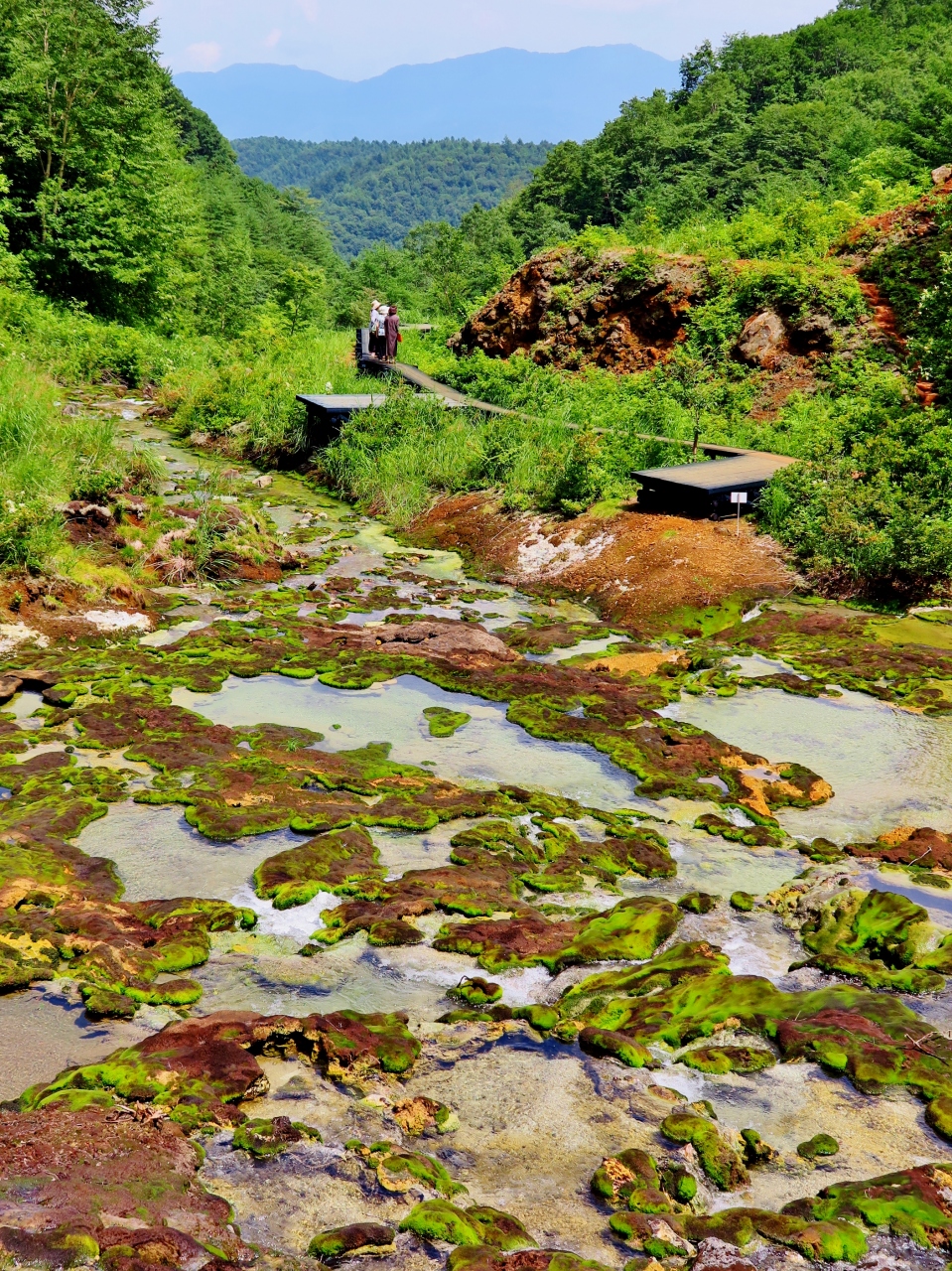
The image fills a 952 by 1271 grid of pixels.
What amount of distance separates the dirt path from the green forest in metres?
0.43

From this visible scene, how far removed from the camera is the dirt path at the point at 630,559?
1183 centimetres

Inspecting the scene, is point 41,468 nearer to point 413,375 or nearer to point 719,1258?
point 413,375

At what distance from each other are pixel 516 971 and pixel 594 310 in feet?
57.3

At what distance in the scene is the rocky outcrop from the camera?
64.7 feet

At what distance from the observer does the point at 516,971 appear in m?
5.37

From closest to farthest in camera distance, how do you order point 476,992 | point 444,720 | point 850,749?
point 476,992 < point 850,749 < point 444,720

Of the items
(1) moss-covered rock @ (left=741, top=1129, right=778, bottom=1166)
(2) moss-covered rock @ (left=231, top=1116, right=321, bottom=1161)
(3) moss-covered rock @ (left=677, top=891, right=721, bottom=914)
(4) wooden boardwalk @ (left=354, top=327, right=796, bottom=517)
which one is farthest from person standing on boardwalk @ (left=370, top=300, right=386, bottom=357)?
(1) moss-covered rock @ (left=741, top=1129, right=778, bottom=1166)

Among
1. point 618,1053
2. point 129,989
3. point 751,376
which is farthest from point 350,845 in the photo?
point 751,376

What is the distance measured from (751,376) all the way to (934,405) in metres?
4.30

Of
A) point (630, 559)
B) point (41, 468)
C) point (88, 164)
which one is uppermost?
point (88, 164)

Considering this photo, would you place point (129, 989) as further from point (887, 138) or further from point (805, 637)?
point (887, 138)

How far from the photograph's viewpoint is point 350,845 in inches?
259

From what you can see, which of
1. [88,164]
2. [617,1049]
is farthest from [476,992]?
[88,164]

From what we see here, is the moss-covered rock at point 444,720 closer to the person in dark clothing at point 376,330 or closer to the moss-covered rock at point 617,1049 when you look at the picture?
the moss-covered rock at point 617,1049
